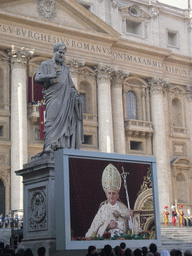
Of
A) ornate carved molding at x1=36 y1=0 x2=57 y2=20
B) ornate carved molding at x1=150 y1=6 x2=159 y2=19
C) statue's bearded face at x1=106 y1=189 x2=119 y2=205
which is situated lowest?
statue's bearded face at x1=106 y1=189 x2=119 y2=205

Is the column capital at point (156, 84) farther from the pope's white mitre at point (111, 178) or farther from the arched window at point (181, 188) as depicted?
the pope's white mitre at point (111, 178)

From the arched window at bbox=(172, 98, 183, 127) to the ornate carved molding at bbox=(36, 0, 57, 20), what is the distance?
498 inches

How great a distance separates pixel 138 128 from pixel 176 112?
18.3ft

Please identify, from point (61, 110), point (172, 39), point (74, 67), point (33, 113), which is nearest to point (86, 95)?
point (74, 67)

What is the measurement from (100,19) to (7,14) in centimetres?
703

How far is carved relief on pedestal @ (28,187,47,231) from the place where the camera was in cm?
933

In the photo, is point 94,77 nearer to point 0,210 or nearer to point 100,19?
point 100,19

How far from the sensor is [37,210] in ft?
31.3

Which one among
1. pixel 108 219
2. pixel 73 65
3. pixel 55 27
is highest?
pixel 55 27

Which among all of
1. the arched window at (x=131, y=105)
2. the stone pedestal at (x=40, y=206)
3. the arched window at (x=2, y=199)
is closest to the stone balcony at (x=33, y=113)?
the arched window at (x=2, y=199)

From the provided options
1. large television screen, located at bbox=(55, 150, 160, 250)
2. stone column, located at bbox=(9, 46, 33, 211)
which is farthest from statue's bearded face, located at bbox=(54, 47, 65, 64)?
stone column, located at bbox=(9, 46, 33, 211)

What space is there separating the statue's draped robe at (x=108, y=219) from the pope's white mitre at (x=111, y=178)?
12.4 inches

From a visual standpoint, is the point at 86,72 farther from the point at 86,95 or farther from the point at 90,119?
the point at 90,119

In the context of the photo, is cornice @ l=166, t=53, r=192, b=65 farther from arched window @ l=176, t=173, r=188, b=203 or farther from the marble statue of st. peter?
the marble statue of st. peter
